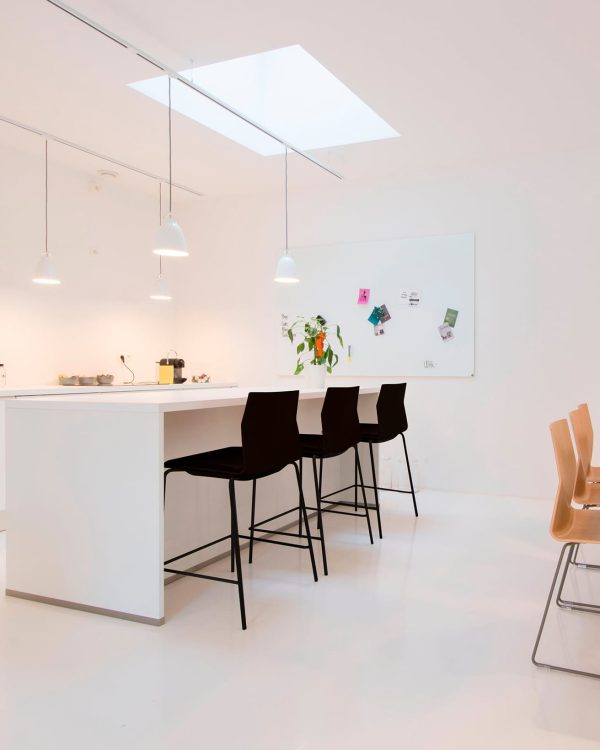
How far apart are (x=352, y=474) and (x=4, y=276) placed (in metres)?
3.05

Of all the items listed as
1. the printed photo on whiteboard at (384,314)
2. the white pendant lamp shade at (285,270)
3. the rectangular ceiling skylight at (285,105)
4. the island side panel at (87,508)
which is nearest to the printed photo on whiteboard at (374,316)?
the printed photo on whiteboard at (384,314)

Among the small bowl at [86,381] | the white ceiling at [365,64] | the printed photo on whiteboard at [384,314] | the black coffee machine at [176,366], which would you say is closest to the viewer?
the white ceiling at [365,64]

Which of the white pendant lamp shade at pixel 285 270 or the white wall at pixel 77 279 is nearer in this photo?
the white pendant lamp shade at pixel 285 270

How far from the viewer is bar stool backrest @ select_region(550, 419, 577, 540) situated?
2213mm

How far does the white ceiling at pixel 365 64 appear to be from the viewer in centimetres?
302

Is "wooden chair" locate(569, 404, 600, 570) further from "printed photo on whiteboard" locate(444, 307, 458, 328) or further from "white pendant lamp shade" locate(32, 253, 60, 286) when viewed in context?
A: "white pendant lamp shade" locate(32, 253, 60, 286)

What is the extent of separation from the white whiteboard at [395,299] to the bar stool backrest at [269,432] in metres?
2.77

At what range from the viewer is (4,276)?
4.93 m

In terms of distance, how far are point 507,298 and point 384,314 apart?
1.05 meters

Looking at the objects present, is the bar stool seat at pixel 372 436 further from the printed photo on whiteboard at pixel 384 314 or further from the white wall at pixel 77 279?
the white wall at pixel 77 279

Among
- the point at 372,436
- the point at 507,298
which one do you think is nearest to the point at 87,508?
the point at 372,436

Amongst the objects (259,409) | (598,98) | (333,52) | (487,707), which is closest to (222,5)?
(333,52)

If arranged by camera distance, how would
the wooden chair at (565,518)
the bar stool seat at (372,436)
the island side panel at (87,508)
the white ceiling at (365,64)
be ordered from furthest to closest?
the bar stool seat at (372,436), the white ceiling at (365,64), the island side panel at (87,508), the wooden chair at (565,518)

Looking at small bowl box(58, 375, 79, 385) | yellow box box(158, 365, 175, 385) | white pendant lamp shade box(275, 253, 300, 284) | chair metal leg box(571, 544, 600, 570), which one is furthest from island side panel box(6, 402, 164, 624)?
yellow box box(158, 365, 175, 385)
